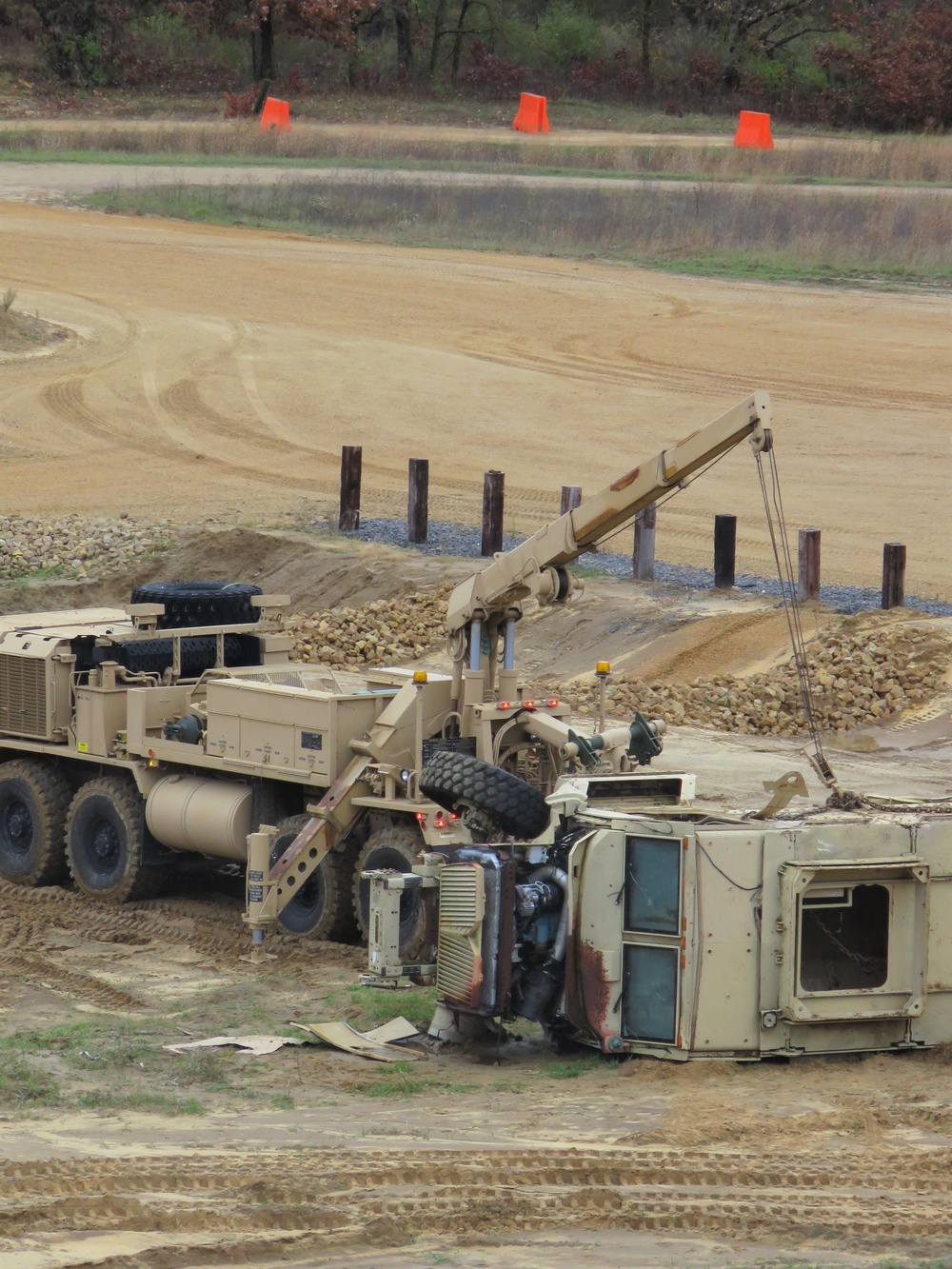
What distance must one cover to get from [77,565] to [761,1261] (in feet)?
63.2

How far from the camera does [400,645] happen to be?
2272 cm

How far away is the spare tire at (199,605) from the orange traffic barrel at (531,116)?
42410 millimetres

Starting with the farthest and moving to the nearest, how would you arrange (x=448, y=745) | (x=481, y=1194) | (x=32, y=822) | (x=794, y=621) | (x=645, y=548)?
(x=645, y=548) → (x=794, y=621) → (x=32, y=822) → (x=448, y=745) → (x=481, y=1194)

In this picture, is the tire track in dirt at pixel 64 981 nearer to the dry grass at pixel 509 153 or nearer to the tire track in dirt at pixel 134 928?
the tire track in dirt at pixel 134 928

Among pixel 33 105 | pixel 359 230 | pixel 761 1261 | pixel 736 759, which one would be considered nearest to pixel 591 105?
pixel 33 105

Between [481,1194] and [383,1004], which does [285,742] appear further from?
[481,1194]

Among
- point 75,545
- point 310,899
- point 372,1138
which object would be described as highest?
point 75,545

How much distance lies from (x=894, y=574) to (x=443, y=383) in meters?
13.0

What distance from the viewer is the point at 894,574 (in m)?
21.5

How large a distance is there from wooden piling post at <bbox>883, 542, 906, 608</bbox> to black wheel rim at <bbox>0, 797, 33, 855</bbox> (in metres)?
9.16

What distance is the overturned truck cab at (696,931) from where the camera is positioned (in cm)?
1127

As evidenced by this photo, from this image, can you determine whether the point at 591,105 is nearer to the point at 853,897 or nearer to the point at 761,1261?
the point at 853,897

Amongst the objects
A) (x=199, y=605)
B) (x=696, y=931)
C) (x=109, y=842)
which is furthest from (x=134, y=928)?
(x=696, y=931)

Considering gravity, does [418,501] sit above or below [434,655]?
above
